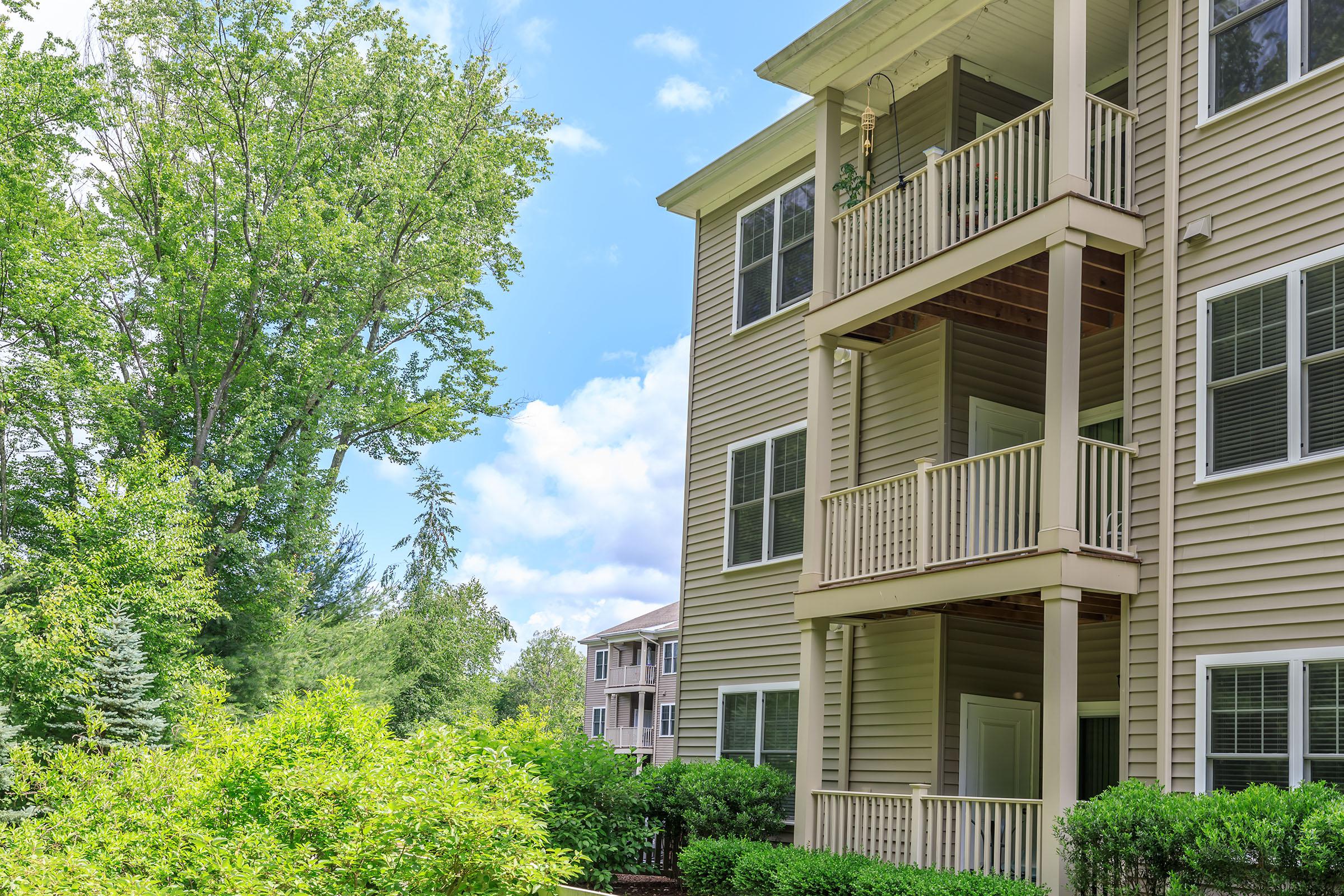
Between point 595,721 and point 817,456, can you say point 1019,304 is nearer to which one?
point 817,456

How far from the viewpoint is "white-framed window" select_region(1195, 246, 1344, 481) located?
30.0 ft

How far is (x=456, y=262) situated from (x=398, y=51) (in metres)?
5.43

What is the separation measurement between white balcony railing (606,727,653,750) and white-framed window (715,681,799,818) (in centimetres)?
4064

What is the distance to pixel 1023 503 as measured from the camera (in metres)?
10.3

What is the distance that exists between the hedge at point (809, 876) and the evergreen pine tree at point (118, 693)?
10.9 metres

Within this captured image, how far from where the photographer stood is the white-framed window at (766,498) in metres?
15.1

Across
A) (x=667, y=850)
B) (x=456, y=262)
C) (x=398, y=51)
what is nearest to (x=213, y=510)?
(x=456, y=262)

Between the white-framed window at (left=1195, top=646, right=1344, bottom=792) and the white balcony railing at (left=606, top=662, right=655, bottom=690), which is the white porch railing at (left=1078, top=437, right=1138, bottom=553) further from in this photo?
the white balcony railing at (left=606, top=662, right=655, bottom=690)

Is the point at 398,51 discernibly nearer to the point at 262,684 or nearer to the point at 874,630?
the point at 262,684

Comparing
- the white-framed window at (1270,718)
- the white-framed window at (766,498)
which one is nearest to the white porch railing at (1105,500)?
the white-framed window at (1270,718)

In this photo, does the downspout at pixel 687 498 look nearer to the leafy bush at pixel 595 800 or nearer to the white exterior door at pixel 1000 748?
the leafy bush at pixel 595 800

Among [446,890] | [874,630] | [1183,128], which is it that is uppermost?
[1183,128]

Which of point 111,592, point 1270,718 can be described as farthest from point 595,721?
point 1270,718

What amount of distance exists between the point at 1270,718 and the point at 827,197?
7.10 meters
